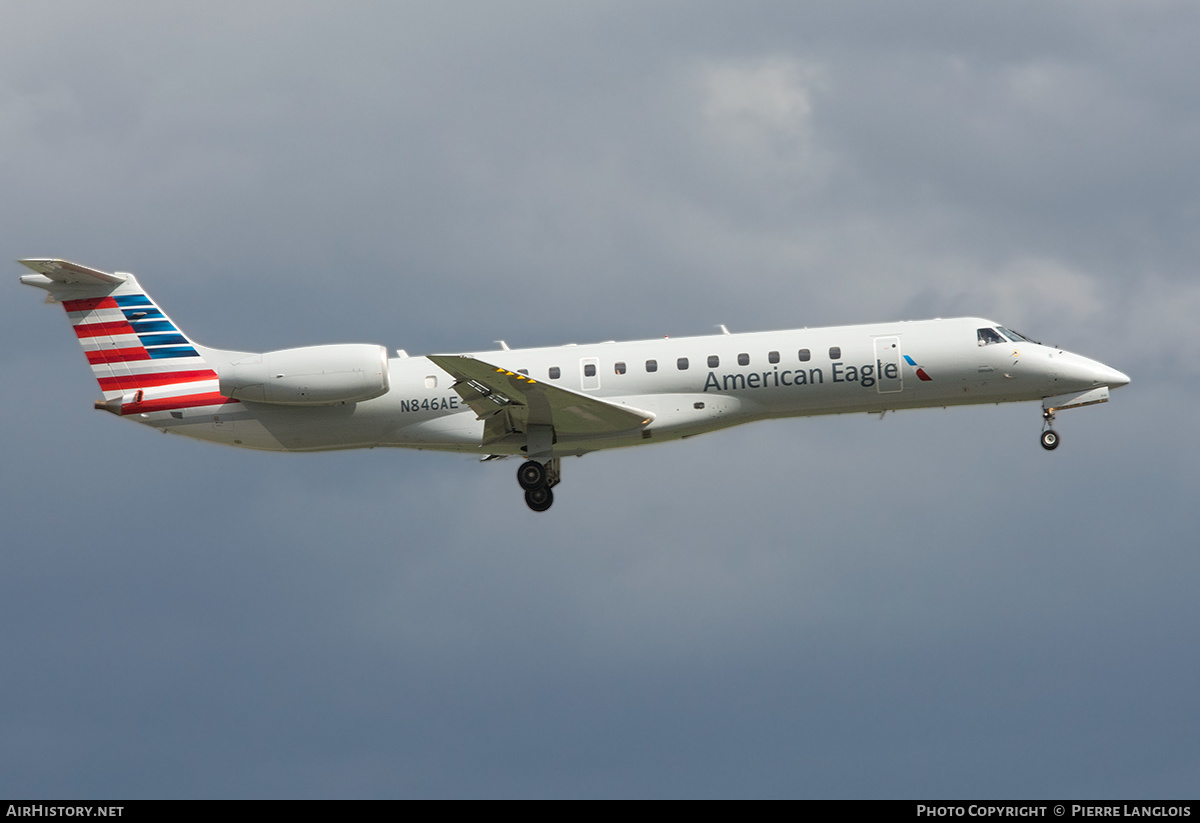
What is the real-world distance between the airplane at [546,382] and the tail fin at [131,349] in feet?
0.11

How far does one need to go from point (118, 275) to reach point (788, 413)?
1583cm

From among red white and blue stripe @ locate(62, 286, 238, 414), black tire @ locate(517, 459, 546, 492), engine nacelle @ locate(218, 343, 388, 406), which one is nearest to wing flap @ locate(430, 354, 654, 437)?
black tire @ locate(517, 459, 546, 492)

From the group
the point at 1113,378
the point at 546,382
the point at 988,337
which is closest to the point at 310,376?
the point at 546,382

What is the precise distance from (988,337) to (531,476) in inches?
429

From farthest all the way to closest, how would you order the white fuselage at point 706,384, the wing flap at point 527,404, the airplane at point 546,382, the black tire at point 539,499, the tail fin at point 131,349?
1. the tail fin at point 131,349
2. the black tire at point 539,499
3. the white fuselage at point 706,384
4. the airplane at point 546,382
5. the wing flap at point 527,404

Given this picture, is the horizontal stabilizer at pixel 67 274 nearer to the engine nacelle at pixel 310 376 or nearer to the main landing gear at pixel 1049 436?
the engine nacelle at pixel 310 376

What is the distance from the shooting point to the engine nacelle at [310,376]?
26906mm

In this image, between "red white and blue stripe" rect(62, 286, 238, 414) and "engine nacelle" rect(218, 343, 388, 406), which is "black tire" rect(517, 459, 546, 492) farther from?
"red white and blue stripe" rect(62, 286, 238, 414)

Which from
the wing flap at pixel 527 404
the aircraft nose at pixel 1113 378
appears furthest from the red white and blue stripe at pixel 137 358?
the aircraft nose at pixel 1113 378

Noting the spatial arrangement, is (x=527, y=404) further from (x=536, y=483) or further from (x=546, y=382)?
(x=536, y=483)

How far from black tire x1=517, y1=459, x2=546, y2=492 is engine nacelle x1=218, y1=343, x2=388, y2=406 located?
367 centimetres

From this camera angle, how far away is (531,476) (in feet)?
91.8

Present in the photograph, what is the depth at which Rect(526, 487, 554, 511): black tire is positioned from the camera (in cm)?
2812
